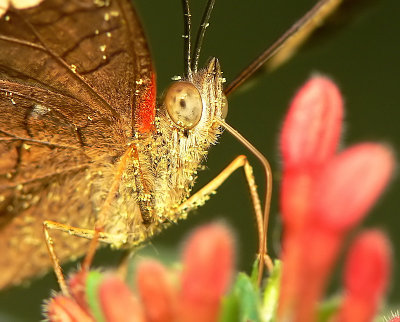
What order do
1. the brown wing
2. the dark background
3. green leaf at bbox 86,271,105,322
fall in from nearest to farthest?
green leaf at bbox 86,271,105,322
the brown wing
the dark background

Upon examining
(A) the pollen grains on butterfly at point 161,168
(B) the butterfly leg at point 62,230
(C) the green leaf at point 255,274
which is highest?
(A) the pollen grains on butterfly at point 161,168

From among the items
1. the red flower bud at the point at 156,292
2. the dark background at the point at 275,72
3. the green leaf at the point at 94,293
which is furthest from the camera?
the dark background at the point at 275,72

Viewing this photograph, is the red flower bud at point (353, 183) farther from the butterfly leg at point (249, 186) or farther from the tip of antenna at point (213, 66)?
the tip of antenna at point (213, 66)

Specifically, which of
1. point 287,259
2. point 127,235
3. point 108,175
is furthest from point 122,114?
point 287,259

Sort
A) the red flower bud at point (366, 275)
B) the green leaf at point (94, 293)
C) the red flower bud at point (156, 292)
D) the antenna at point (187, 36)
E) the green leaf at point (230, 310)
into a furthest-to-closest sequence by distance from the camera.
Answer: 1. the antenna at point (187, 36)
2. the green leaf at point (94, 293)
3. the green leaf at point (230, 310)
4. the red flower bud at point (156, 292)
5. the red flower bud at point (366, 275)

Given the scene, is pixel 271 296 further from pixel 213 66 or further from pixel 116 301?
pixel 213 66

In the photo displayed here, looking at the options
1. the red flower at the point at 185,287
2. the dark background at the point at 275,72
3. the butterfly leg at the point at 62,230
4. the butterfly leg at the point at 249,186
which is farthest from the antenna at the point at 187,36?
the dark background at the point at 275,72

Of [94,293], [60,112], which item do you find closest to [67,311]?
[94,293]

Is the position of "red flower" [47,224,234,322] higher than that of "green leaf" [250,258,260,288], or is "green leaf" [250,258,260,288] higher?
"red flower" [47,224,234,322]

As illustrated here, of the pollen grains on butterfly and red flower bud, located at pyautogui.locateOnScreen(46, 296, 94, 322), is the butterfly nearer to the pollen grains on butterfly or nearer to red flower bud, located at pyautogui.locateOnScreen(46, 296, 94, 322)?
the pollen grains on butterfly

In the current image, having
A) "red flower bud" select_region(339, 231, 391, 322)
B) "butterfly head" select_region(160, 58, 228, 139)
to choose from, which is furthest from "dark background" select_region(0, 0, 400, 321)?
"red flower bud" select_region(339, 231, 391, 322)
